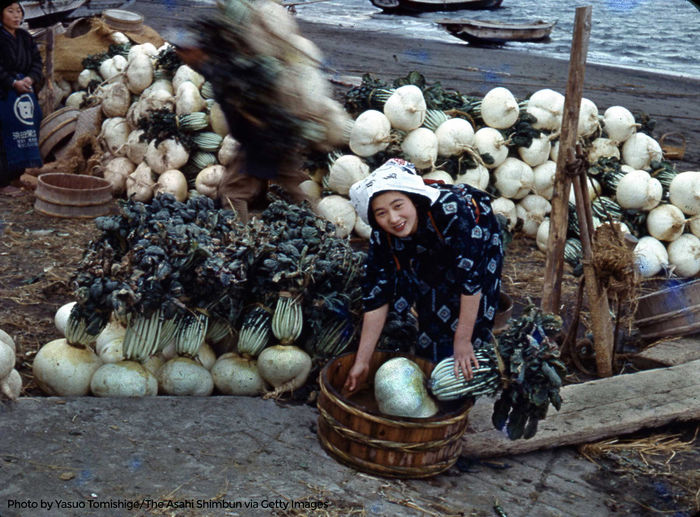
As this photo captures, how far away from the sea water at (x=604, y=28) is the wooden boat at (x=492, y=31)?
0.34 meters

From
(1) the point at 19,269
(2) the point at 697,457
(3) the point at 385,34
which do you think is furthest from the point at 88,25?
(3) the point at 385,34

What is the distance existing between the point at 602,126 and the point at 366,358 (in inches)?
180

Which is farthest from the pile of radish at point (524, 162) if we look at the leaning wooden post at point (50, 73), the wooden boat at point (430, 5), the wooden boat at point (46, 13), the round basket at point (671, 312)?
the wooden boat at point (430, 5)

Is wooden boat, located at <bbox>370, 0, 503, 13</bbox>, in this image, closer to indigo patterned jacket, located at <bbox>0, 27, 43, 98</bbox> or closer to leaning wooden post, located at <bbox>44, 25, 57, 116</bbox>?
leaning wooden post, located at <bbox>44, 25, 57, 116</bbox>

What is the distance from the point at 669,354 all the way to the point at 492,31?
19.0 metres

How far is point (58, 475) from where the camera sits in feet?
9.44

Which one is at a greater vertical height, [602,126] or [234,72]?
[234,72]

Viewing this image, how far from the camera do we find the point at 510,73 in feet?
53.0

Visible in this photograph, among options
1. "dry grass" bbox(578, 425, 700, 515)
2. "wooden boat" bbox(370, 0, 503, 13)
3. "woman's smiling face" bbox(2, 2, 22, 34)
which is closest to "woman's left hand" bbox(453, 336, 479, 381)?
"dry grass" bbox(578, 425, 700, 515)

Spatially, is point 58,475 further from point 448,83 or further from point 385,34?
point 385,34

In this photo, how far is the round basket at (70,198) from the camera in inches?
265

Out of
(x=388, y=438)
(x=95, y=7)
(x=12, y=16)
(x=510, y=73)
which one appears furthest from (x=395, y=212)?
(x=95, y=7)

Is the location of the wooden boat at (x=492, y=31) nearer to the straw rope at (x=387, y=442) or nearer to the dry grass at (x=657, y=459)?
the dry grass at (x=657, y=459)

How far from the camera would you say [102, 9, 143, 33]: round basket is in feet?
31.2
